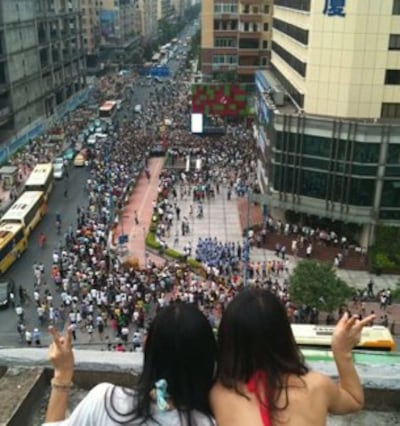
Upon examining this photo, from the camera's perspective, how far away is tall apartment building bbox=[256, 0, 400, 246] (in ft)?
88.5

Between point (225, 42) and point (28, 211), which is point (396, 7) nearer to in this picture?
point (28, 211)

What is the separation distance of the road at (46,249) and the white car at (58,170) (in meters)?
0.44

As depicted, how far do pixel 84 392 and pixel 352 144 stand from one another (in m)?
25.0

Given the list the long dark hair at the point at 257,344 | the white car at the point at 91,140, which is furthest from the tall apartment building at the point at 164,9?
the long dark hair at the point at 257,344

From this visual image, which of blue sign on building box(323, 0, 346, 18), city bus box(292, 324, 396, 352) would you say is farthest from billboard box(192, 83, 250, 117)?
city bus box(292, 324, 396, 352)

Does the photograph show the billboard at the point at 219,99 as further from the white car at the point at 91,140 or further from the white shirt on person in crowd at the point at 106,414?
the white shirt on person in crowd at the point at 106,414

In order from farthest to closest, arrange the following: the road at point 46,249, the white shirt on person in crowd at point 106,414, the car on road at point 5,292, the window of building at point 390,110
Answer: the window of building at point 390,110, the car on road at point 5,292, the road at point 46,249, the white shirt on person in crowd at point 106,414

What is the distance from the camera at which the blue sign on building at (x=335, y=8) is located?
26906 millimetres

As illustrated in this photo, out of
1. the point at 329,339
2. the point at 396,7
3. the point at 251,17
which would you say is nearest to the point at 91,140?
the point at 251,17

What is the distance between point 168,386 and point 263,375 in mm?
487

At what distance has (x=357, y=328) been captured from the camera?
3348 millimetres

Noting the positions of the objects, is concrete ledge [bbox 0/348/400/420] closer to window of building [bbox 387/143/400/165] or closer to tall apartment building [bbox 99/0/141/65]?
window of building [bbox 387/143/400/165]

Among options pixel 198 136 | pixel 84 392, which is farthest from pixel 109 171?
pixel 84 392

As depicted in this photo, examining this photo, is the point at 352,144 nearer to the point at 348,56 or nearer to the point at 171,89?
the point at 348,56
